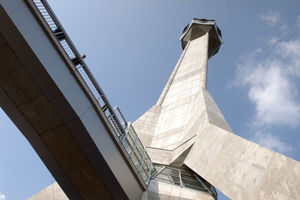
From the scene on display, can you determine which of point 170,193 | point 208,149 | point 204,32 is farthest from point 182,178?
point 204,32

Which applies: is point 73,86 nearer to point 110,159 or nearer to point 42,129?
point 42,129

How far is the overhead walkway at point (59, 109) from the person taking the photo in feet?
23.3

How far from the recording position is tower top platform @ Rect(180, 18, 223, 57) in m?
38.0

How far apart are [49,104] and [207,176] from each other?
22.2ft

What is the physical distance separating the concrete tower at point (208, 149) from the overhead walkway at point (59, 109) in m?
3.47

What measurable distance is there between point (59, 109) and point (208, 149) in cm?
674

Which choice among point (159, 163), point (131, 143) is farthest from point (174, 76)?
point (131, 143)

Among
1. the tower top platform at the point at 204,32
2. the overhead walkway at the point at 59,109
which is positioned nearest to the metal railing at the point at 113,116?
the overhead walkway at the point at 59,109

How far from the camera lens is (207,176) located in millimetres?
10453

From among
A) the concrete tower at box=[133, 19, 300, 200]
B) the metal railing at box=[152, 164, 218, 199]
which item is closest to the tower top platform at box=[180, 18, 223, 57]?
the concrete tower at box=[133, 19, 300, 200]

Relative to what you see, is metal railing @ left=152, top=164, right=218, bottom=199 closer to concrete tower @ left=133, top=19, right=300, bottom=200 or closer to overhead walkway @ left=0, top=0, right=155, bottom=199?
concrete tower @ left=133, top=19, right=300, bottom=200

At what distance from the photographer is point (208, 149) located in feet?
37.3

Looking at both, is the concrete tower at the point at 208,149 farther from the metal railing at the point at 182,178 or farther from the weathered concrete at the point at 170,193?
the weathered concrete at the point at 170,193

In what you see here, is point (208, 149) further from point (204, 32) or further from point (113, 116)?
point (204, 32)
